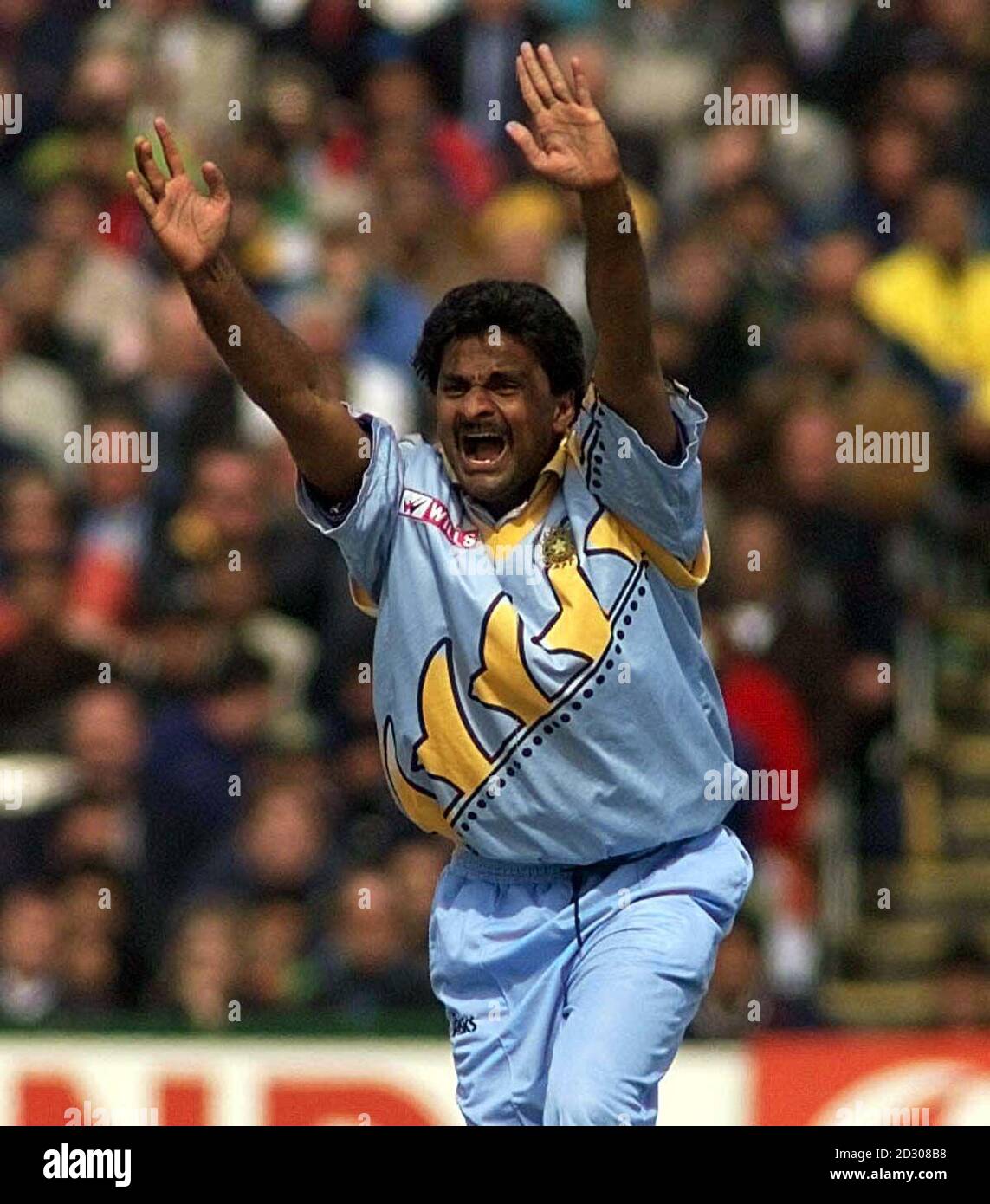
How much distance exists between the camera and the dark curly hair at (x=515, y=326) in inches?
217

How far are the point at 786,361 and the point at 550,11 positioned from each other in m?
2.02

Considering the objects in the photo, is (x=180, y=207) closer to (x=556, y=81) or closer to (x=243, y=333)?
(x=243, y=333)

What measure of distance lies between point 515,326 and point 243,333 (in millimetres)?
553

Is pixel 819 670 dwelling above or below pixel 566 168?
below

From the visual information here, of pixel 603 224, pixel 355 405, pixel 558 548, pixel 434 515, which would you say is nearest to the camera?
pixel 603 224

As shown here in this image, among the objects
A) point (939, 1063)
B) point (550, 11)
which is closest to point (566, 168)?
point (939, 1063)

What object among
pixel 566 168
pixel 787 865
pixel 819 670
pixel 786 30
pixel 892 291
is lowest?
pixel 787 865

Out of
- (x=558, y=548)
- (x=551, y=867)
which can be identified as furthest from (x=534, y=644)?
(x=551, y=867)

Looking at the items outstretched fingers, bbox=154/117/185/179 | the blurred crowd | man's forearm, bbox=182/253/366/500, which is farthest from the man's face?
the blurred crowd

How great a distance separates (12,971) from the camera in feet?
29.9

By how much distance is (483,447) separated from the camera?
5.53 m

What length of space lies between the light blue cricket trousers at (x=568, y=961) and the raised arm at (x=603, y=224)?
0.96m

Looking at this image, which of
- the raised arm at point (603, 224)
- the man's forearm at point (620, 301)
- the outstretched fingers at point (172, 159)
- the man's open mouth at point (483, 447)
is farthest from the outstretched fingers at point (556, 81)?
the outstretched fingers at point (172, 159)
